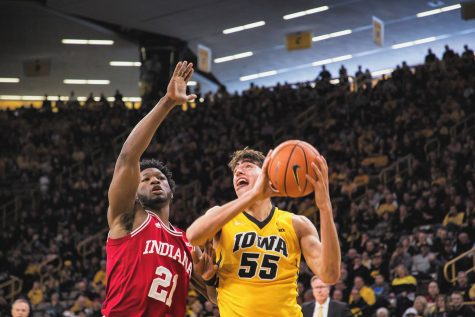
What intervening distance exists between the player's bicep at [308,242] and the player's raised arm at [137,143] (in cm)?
126

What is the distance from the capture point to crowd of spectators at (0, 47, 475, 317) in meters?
14.3

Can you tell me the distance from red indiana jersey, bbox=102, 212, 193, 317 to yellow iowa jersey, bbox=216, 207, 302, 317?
13.3 inches

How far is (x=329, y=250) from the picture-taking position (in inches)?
186

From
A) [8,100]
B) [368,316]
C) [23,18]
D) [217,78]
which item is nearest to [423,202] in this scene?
[368,316]

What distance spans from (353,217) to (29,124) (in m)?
14.6

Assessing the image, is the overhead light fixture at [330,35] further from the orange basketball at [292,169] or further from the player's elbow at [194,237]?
the orange basketball at [292,169]

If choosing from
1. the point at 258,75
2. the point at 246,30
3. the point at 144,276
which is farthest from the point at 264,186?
the point at 258,75

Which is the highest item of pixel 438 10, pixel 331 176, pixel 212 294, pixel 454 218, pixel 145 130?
pixel 438 10

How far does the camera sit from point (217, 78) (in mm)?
32656

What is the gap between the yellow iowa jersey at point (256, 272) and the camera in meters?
5.25

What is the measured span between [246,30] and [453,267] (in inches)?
594

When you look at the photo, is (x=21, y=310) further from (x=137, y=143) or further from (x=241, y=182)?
(x=137, y=143)

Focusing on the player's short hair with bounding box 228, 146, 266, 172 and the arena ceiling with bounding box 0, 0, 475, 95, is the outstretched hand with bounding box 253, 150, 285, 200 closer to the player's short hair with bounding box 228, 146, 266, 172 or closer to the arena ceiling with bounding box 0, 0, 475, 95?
the player's short hair with bounding box 228, 146, 266, 172

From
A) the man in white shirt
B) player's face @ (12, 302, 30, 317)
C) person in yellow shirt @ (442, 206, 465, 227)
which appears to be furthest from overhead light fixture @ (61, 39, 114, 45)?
player's face @ (12, 302, 30, 317)
